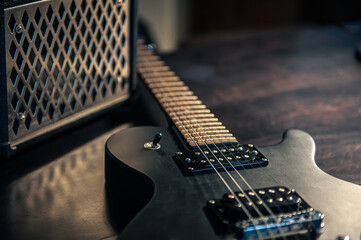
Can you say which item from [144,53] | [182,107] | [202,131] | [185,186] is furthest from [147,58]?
[185,186]

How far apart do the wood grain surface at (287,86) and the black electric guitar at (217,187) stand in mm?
80

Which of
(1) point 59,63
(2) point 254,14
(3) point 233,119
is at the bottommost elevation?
(2) point 254,14

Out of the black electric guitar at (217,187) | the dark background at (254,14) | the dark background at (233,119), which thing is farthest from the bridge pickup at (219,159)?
the dark background at (254,14)

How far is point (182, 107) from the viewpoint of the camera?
86cm

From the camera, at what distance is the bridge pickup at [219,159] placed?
663 millimetres

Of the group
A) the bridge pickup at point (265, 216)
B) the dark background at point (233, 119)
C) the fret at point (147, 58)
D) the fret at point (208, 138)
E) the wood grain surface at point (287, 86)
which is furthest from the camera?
the fret at point (147, 58)

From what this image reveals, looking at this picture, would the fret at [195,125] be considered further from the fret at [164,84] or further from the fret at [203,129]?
the fret at [164,84]

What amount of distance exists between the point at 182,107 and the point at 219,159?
0.66 ft

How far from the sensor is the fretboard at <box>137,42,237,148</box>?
75cm

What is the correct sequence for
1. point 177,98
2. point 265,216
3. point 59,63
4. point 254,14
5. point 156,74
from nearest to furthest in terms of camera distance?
point 265,216 < point 59,63 < point 177,98 < point 156,74 < point 254,14

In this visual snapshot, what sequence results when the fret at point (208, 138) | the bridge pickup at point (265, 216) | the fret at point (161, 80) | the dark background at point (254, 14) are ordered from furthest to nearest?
the dark background at point (254, 14), the fret at point (161, 80), the fret at point (208, 138), the bridge pickup at point (265, 216)

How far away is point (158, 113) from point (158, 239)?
436 millimetres

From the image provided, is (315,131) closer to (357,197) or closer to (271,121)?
(271,121)

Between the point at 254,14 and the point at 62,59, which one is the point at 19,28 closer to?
the point at 62,59
